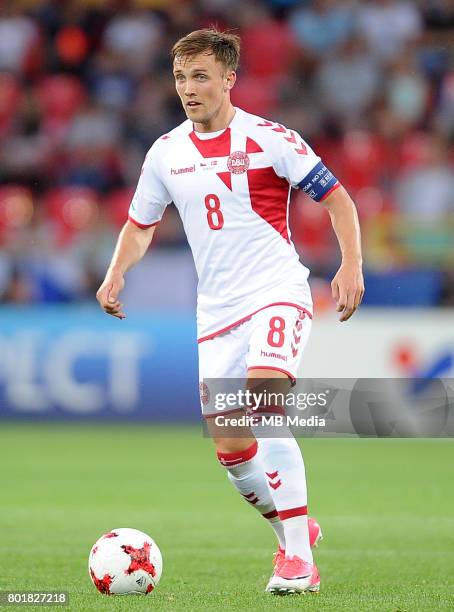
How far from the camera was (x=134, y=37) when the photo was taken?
16484 mm

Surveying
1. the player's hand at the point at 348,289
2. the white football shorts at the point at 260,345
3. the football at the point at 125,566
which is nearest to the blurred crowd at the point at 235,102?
the white football shorts at the point at 260,345

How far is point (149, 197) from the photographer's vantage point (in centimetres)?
578

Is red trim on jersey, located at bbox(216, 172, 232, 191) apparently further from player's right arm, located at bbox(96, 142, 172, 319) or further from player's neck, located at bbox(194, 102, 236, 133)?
player's right arm, located at bbox(96, 142, 172, 319)

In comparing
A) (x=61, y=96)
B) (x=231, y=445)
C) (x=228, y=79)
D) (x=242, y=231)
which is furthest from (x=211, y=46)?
(x=61, y=96)

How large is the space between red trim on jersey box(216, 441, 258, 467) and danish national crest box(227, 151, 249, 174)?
1.22m

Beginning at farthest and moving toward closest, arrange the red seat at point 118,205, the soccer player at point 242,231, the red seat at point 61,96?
the red seat at point 61,96, the red seat at point 118,205, the soccer player at point 242,231

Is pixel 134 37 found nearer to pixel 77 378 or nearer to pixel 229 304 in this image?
pixel 77 378

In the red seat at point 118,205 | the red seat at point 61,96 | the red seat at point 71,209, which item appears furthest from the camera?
the red seat at point 61,96

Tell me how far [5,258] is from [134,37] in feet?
14.8

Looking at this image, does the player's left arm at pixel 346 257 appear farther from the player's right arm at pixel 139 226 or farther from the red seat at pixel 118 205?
the red seat at pixel 118 205

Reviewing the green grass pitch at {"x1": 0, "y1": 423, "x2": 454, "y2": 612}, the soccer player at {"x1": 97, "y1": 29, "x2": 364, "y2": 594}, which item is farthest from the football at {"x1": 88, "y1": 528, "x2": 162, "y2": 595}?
the soccer player at {"x1": 97, "y1": 29, "x2": 364, "y2": 594}

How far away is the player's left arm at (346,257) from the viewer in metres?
5.01

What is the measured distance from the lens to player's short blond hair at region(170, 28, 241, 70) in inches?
213

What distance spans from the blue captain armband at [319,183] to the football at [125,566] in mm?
1614
